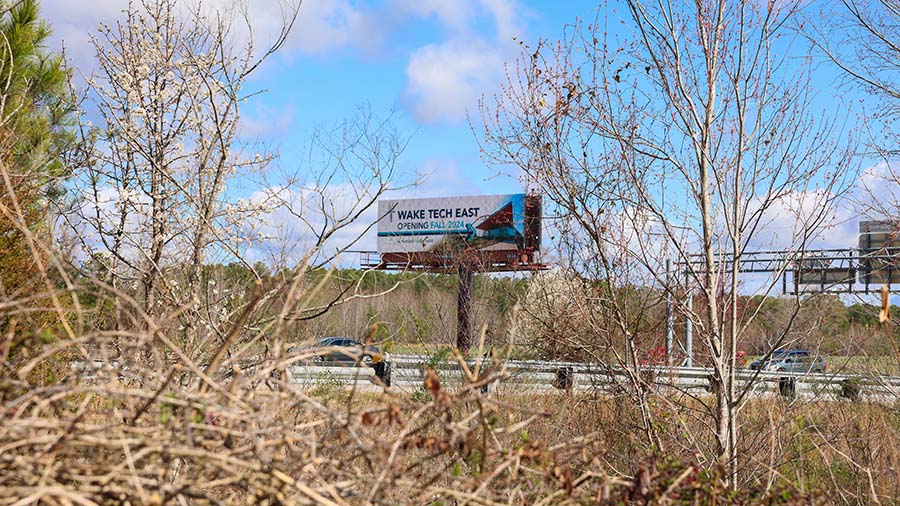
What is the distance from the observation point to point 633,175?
5.29 metres

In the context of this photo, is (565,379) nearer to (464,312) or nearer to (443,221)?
(464,312)

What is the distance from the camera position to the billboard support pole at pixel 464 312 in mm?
13836

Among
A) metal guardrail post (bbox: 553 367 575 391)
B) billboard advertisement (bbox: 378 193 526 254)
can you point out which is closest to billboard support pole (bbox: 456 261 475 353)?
metal guardrail post (bbox: 553 367 575 391)

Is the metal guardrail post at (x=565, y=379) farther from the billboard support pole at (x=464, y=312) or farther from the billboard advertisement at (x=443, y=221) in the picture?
the billboard advertisement at (x=443, y=221)

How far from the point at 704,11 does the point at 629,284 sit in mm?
2213

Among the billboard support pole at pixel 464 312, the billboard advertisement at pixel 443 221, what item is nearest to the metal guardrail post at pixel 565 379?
the billboard support pole at pixel 464 312

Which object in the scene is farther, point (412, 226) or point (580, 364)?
point (412, 226)

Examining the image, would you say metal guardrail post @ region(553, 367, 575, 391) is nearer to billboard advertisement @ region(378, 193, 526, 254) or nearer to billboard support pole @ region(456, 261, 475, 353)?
billboard support pole @ region(456, 261, 475, 353)

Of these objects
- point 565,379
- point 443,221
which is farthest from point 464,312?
point 443,221

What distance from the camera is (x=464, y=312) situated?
48.2 ft

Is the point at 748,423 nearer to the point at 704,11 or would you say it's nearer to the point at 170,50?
the point at 704,11

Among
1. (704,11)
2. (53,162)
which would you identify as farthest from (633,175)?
(53,162)

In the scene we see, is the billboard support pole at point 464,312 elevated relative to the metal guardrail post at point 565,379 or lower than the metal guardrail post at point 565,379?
elevated

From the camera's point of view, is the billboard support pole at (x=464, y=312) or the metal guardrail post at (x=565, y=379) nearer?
the metal guardrail post at (x=565, y=379)
